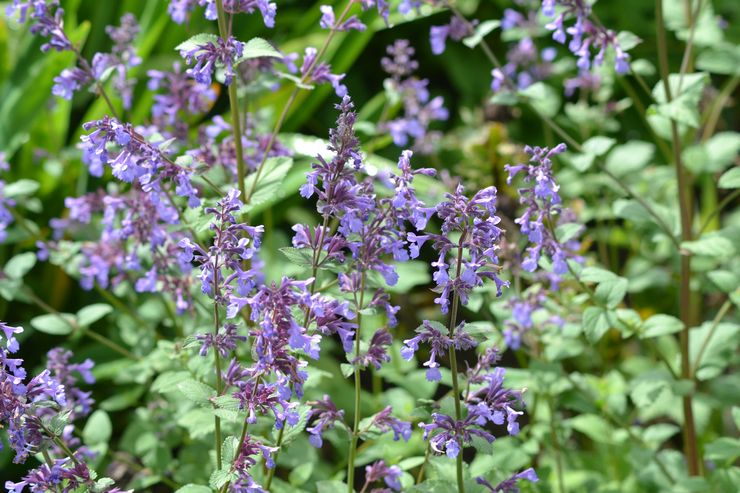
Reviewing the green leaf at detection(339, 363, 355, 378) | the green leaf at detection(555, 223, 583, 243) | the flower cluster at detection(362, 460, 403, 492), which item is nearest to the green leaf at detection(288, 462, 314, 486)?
the flower cluster at detection(362, 460, 403, 492)

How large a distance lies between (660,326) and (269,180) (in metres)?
1.30

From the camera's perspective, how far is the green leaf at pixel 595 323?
A: 2541mm

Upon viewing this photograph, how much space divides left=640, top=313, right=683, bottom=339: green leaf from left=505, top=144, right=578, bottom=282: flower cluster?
21.8 inches

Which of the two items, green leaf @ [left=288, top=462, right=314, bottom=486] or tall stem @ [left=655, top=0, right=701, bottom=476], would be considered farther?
tall stem @ [left=655, top=0, right=701, bottom=476]

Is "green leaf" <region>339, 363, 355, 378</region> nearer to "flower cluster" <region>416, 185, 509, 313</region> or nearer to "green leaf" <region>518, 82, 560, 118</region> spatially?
"flower cluster" <region>416, 185, 509, 313</region>

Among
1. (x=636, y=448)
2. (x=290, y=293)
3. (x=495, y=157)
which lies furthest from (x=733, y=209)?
(x=290, y=293)

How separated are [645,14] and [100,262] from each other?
4.03 meters

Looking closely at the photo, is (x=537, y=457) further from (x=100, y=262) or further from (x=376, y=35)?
(x=376, y=35)

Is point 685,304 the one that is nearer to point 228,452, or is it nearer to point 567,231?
point 567,231

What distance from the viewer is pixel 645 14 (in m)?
5.64

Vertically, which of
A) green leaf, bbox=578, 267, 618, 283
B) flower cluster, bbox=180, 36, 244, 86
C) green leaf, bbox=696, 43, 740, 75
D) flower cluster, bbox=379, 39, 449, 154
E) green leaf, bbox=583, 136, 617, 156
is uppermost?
green leaf, bbox=696, 43, 740, 75

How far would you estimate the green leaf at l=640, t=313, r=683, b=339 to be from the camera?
108 inches

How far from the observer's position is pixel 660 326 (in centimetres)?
280

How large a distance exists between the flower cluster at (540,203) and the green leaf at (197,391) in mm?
824
